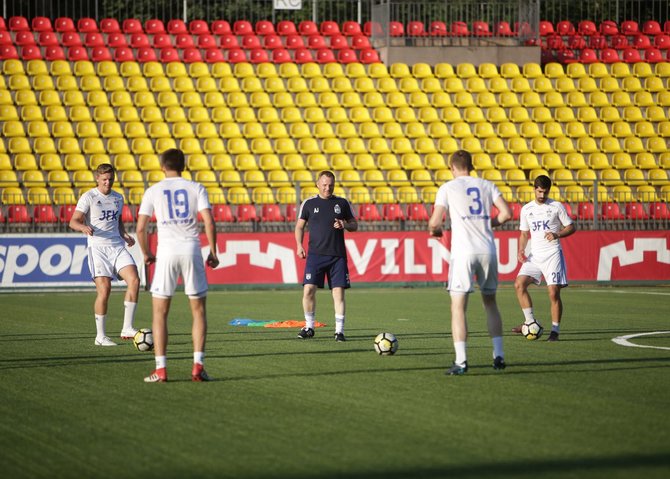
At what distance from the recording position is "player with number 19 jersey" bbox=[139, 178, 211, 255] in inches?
380

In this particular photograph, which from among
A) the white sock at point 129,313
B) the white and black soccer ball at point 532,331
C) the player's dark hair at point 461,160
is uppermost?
the player's dark hair at point 461,160

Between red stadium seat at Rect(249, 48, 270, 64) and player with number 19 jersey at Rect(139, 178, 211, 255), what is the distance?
79.0 ft

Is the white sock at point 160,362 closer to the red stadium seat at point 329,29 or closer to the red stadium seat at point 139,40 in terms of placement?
the red stadium seat at point 139,40

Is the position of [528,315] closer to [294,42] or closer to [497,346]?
[497,346]

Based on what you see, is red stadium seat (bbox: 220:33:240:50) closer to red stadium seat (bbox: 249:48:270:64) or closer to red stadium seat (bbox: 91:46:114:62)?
red stadium seat (bbox: 249:48:270:64)

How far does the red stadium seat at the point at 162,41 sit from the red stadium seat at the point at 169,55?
0.44 m

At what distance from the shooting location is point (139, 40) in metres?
33.5

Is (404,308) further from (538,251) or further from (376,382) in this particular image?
(376,382)

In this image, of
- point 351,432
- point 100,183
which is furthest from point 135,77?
point 351,432

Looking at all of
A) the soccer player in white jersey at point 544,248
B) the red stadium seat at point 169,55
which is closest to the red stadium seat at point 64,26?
the red stadium seat at point 169,55

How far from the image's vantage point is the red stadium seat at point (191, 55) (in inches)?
1298

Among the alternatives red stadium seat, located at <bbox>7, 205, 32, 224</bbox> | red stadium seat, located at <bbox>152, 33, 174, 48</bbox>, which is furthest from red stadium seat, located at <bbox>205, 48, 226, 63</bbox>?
red stadium seat, located at <bbox>7, 205, 32, 224</bbox>

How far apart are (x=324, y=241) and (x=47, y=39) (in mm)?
21362

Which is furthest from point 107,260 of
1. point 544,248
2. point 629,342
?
point 629,342
